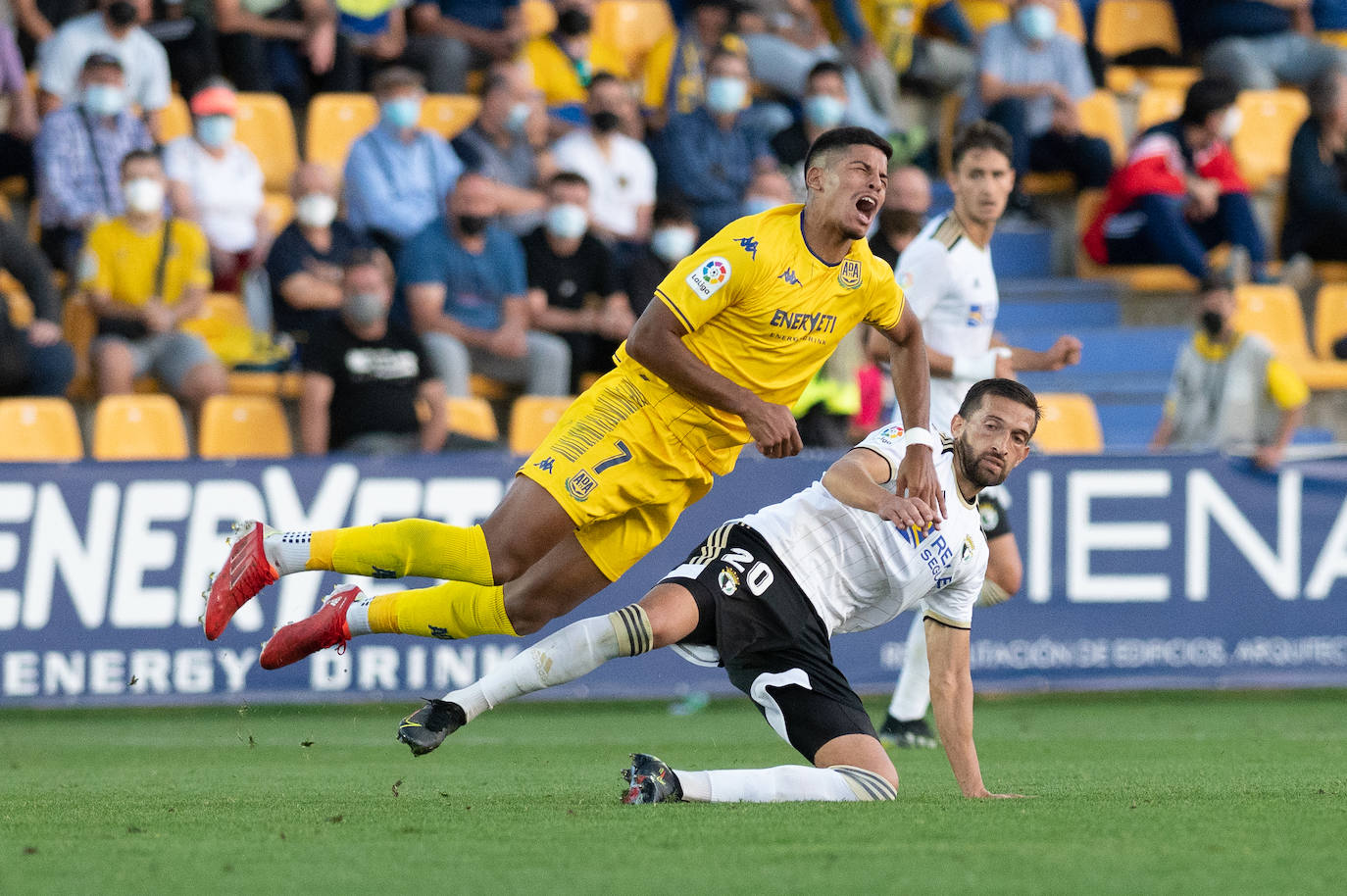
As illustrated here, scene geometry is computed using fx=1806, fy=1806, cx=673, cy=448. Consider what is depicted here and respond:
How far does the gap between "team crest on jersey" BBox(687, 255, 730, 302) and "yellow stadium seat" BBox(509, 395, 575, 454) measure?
490 cm

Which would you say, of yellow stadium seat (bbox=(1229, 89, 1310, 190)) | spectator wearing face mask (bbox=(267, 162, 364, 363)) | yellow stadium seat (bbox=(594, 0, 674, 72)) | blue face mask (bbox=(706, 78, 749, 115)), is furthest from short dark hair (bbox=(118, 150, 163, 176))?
yellow stadium seat (bbox=(1229, 89, 1310, 190))

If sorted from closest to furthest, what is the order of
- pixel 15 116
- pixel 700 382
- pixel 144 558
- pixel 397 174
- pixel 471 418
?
pixel 700 382 → pixel 144 558 → pixel 471 418 → pixel 15 116 → pixel 397 174

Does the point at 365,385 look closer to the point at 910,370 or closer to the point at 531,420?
the point at 531,420

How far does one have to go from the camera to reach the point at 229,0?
42.6 ft

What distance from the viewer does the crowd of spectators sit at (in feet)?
36.6

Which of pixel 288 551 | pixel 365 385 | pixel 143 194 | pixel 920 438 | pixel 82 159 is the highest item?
pixel 82 159

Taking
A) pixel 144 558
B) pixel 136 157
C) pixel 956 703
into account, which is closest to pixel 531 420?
pixel 144 558

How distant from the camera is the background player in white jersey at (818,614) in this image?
5.44 metres

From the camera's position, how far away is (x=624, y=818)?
16.6 ft

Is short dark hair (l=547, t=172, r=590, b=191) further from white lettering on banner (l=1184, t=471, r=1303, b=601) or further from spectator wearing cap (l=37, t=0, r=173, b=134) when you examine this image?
white lettering on banner (l=1184, t=471, r=1303, b=601)

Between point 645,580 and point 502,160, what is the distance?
4302 millimetres

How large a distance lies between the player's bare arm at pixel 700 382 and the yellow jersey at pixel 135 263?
Answer: 6199 mm

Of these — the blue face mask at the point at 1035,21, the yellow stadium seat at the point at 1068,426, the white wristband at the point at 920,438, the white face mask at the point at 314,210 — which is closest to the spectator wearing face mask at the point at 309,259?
the white face mask at the point at 314,210

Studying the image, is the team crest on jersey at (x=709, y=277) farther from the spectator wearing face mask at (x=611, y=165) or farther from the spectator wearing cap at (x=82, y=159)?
the spectator wearing face mask at (x=611, y=165)
